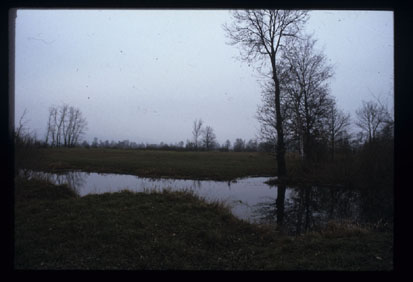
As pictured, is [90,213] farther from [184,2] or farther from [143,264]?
[184,2]

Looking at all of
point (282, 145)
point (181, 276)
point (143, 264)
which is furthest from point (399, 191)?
point (282, 145)

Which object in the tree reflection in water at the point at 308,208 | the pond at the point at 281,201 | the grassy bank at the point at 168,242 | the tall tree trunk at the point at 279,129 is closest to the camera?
the grassy bank at the point at 168,242

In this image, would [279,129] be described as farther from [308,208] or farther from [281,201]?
[308,208]

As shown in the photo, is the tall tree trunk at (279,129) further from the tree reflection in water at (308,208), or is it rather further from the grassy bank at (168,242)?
the grassy bank at (168,242)

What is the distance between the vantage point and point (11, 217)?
1.86m

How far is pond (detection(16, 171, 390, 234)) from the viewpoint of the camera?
298 inches

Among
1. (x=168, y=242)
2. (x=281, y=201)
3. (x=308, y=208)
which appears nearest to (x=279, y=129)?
(x=281, y=201)

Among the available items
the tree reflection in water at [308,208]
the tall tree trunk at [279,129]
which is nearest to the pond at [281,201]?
the tree reflection in water at [308,208]

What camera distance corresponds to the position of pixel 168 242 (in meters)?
4.48

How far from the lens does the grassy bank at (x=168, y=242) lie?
374 centimetres

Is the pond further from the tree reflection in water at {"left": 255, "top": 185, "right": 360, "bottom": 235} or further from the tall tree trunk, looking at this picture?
the tall tree trunk

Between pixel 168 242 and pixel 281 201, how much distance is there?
7.39m

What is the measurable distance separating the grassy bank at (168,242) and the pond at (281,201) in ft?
5.07

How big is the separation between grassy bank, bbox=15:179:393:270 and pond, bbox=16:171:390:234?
5.07ft
